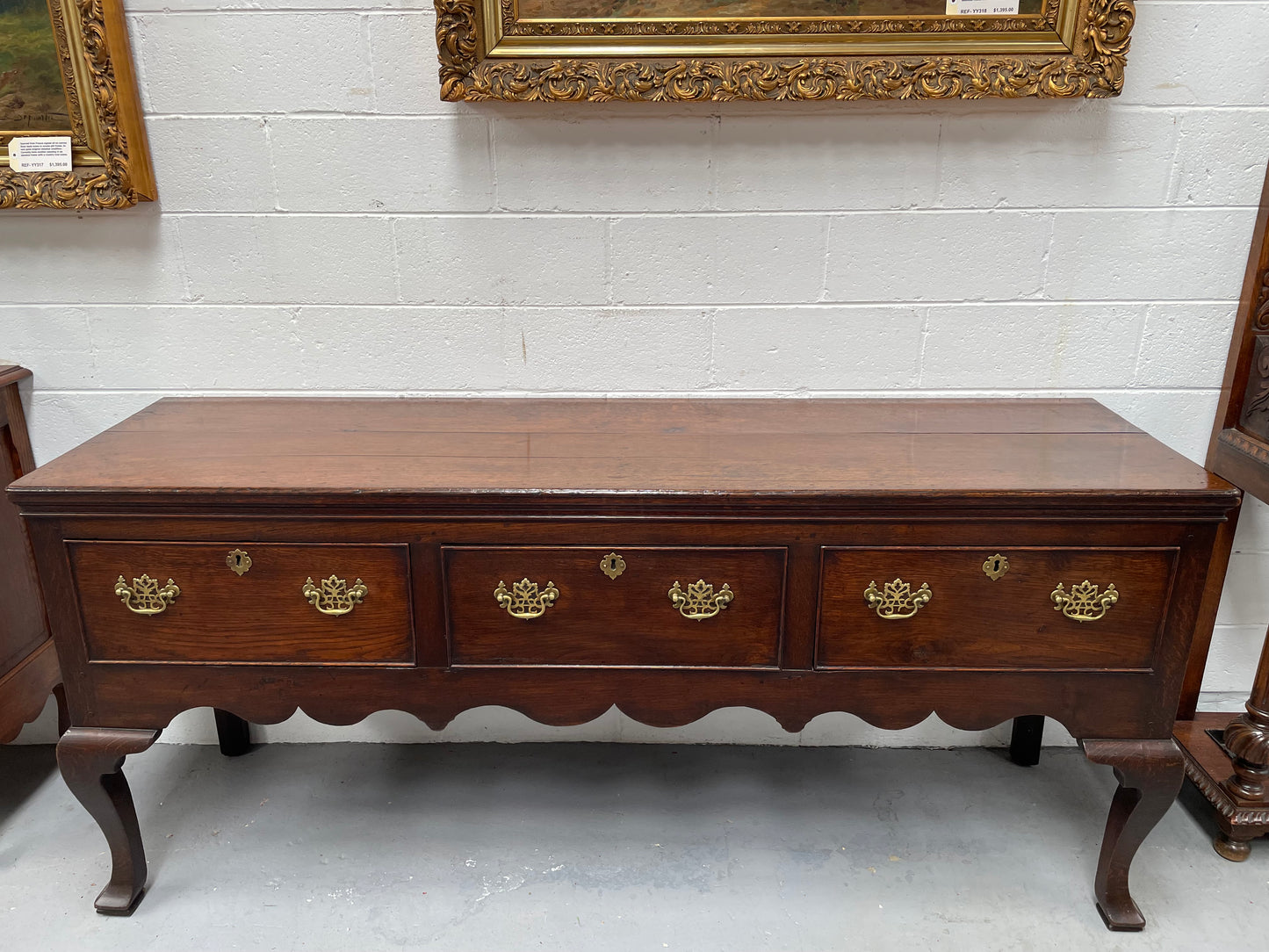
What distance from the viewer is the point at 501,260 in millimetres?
1941

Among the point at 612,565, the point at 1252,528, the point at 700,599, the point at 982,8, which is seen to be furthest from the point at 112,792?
the point at 1252,528

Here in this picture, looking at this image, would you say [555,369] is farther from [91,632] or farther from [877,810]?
[877,810]

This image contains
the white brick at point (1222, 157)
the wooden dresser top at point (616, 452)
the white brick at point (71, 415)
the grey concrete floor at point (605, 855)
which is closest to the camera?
the wooden dresser top at point (616, 452)

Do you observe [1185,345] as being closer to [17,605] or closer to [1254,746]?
[1254,746]

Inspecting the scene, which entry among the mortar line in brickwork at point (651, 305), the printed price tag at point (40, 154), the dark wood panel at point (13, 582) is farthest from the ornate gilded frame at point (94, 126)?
the dark wood panel at point (13, 582)

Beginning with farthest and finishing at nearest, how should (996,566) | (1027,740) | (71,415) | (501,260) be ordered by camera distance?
(1027,740), (71,415), (501,260), (996,566)

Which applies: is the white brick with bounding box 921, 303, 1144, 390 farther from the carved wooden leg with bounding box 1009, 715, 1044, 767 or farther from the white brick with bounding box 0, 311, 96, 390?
the white brick with bounding box 0, 311, 96, 390

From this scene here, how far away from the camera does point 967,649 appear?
5.07 ft

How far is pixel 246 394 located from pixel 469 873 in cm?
123

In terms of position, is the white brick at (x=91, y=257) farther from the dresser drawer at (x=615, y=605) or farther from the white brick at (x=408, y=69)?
the dresser drawer at (x=615, y=605)

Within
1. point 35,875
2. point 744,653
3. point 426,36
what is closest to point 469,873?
point 744,653

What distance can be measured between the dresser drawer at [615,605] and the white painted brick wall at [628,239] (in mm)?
637

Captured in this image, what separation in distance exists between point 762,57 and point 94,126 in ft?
4.68

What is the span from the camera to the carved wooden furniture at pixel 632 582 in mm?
1460
